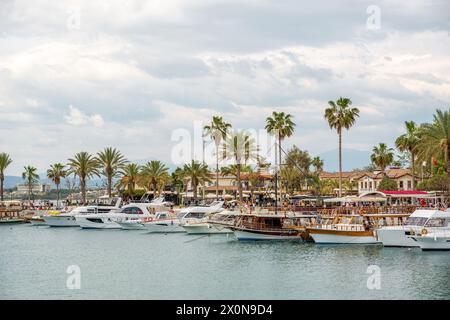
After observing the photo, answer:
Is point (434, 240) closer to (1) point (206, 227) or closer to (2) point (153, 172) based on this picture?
(1) point (206, 227)

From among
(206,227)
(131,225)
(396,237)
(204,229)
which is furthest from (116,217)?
(396,237)

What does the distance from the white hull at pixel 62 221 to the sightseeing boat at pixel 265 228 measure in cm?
4018

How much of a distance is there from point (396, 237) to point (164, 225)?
36.5 metres

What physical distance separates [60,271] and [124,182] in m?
92.8

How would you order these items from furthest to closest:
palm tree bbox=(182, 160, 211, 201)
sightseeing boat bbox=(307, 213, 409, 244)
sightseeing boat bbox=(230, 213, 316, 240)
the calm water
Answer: palm tree bbox=(182, 160, 211, 201)
sightseeing boat bbox=(230, 213, 316, 240)
sightseeing boat bbox=(307, 213, 409, 244)
the calm water

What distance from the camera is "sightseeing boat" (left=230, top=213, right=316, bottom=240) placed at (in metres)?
75.8

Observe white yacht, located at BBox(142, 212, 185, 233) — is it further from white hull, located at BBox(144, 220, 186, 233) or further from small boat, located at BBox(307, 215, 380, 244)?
small boat, located at BBox(307, 215, 380, 244)

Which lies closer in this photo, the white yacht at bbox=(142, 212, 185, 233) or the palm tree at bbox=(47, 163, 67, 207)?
the white yacht at bbox=(142, 212, 185, 233)

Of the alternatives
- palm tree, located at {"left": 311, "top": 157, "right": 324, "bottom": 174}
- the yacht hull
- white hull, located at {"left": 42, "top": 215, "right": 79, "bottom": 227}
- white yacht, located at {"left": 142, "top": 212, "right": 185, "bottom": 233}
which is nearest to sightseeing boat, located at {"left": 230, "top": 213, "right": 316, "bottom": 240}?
the yacht hull

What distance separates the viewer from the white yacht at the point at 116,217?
3971 inches

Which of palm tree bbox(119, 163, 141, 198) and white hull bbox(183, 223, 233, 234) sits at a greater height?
palm tree bbox(119, 163, 141, 198)

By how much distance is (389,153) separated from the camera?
5290 inches

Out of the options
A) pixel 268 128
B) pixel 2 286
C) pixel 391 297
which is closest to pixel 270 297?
pixel 391 297

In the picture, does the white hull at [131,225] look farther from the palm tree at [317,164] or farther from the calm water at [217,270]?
the palm tree at [317,164]
